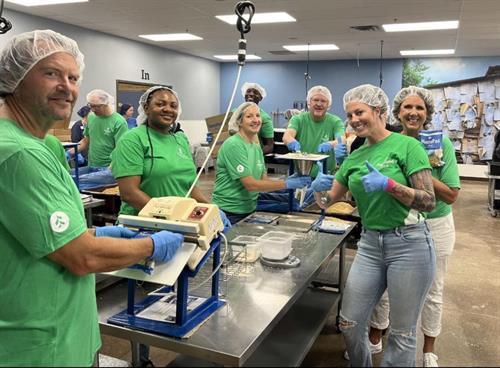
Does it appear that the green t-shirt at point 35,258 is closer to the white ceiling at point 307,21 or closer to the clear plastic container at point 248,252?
the clear plastic container at point 248,252

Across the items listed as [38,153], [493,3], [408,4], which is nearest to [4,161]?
[38,153]

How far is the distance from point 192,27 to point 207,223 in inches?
266

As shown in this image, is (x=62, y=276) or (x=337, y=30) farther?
(x=337, y=30)

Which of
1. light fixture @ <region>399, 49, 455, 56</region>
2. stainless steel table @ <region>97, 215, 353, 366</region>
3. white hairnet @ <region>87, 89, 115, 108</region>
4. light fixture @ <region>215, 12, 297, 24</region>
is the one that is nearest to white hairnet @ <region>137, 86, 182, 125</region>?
stainless steel table @ <region>97, 215, 353, 366</region>

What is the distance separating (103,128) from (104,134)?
0.06 metres

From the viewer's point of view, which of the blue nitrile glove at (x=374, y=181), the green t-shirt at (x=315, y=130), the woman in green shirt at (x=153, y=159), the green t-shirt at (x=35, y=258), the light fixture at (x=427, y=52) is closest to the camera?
the green t-shirt at (x=35, y=258)

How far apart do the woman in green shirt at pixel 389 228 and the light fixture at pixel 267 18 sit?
489cm

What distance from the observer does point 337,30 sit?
741 centimetres

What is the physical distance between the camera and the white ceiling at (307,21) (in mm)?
5742

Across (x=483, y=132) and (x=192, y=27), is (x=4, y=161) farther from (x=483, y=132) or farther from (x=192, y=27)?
(x=483, y=132)

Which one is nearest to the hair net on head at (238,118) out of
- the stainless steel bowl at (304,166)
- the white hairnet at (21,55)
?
the stainless steel bowl at (304,166)

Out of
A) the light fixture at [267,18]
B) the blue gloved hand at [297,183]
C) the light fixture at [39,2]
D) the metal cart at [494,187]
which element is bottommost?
the metal cart at [494,187]

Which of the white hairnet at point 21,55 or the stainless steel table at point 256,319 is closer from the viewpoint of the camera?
the white hairnet at point 21,55

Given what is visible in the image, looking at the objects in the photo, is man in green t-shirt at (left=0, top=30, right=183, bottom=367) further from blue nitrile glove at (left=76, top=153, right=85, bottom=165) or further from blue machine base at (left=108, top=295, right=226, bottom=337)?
blue nitrile glove at (left=76, top=153, right=85, bottom=165)
